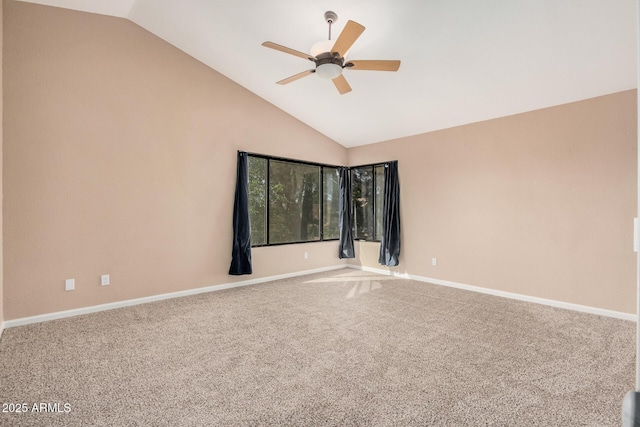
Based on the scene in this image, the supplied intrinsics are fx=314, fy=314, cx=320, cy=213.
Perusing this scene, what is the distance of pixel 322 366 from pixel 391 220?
138 inches

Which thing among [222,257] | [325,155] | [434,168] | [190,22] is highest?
[190,22]

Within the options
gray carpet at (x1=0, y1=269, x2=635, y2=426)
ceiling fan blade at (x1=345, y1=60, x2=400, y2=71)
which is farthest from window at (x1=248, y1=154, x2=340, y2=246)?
ceiling fan blade at (x1=345, y1=60, x2=400, y2=71)

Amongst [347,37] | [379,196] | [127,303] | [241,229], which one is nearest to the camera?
[347,37]

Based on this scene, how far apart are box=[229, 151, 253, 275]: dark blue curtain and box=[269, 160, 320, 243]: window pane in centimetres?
63

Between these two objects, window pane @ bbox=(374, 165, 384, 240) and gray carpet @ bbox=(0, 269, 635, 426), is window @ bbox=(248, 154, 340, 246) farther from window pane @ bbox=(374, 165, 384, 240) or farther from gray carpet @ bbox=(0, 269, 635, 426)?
gray carpet @ bbox=(0, 269, 635, 426)

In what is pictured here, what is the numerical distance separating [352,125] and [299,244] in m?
2.29

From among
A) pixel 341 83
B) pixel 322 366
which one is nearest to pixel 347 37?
pixel 341 83

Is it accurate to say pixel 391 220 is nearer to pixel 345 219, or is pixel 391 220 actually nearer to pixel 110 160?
pixel 345 219

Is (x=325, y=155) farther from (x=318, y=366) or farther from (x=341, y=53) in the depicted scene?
(x=318, y=366)

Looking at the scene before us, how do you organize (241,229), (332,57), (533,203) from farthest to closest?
(241,229), (533,203), (332,57)

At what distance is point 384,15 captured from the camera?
2.93 m

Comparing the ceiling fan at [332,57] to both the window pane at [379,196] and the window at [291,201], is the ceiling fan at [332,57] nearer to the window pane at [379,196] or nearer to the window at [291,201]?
the window at [291,201]

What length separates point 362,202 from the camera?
6.28 m

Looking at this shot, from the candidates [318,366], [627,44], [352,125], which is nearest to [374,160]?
[352,125]
